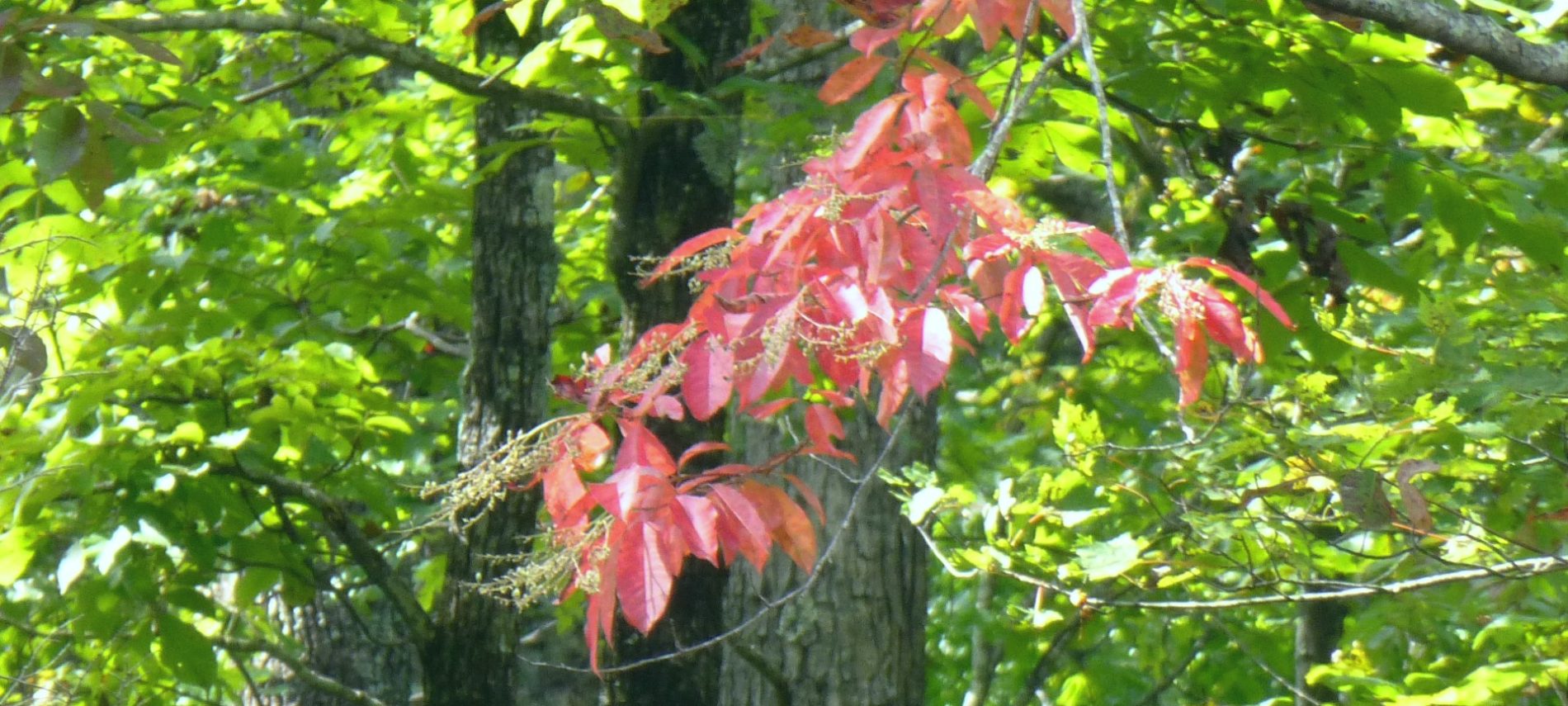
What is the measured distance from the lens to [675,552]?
6.78 ft

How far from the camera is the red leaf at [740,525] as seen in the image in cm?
217

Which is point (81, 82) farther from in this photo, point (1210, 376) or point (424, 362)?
point (1210, 376)

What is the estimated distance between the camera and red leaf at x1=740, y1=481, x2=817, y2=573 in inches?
90.3

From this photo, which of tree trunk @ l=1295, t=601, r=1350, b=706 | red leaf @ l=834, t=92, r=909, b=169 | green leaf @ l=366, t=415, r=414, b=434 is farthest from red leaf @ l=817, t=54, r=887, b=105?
tree trunk @ l=1295, t=601, r=1350, b=706

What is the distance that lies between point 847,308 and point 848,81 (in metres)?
0.56

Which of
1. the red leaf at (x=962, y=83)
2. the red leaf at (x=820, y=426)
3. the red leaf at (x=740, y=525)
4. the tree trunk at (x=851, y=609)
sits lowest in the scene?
the tree trunk at (x=851, y=609)

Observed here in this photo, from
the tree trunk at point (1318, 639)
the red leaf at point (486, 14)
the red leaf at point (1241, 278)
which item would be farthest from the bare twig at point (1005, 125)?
the tree trunk at point (1318, 639)

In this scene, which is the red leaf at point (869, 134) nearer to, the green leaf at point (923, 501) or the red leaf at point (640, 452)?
the red leaf at point (640, 452)

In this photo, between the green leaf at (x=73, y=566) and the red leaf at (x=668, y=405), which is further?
the green leaf at (x=73, y=566)

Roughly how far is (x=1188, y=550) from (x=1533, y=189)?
4.00ft

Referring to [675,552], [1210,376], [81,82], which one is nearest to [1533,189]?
[1210,376]

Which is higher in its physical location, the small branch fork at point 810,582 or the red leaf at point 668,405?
the red leaf at point 668,405

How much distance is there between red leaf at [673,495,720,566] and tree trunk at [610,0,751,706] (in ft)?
3.67

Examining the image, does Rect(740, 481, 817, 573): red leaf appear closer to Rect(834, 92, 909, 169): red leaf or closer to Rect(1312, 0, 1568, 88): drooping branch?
Rect(834, 92, 909, 169): red leaf
